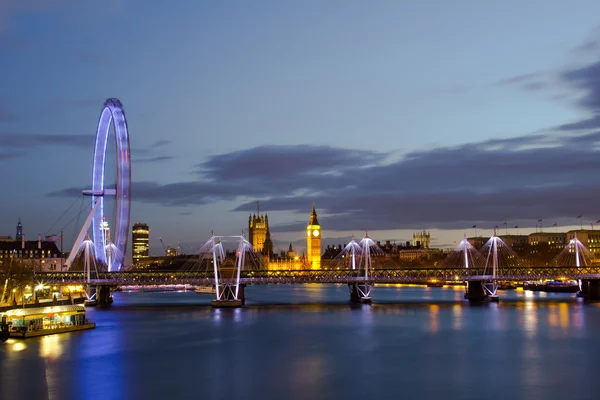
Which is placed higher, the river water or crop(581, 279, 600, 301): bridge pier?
crop(581, 279, 600, 301): bridge pier

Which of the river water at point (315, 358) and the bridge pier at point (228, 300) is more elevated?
the bridge pier at point (228, 300)

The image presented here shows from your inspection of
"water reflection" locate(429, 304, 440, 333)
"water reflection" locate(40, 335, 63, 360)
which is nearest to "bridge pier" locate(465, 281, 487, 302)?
"water reflection" locate(429, 304, 440, 333)

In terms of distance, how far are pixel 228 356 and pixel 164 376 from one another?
7616 mm

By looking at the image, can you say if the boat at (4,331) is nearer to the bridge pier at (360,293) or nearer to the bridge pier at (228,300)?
the bridge pier at (228,300)

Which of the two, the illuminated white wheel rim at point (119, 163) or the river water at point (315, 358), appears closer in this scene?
the river water at point (315, 358)

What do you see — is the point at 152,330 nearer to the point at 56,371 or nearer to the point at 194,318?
the point at 194,318

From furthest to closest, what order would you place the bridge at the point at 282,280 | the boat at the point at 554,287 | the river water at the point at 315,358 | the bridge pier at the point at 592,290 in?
the boat at the point at 554,287
the bridge pier at the point at 592,290
the bridge at the point at 282,280
the river water at the point at 315,358

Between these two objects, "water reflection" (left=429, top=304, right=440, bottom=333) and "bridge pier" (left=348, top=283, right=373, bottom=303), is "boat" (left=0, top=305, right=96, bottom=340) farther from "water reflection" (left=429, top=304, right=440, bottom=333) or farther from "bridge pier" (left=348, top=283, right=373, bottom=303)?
"bridge pier" (left=348, top=283, right=373, bottom=303)

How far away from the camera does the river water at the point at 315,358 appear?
36.2 metres

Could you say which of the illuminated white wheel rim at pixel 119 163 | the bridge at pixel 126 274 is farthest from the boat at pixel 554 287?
the illuminated white wheel rim at pixel 119 163

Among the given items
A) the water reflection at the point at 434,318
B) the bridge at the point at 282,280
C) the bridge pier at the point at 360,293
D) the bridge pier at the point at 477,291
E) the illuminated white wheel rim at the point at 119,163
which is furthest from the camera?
the bridge pier at the point at 477,291

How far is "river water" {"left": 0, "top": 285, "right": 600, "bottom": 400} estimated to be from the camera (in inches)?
1427

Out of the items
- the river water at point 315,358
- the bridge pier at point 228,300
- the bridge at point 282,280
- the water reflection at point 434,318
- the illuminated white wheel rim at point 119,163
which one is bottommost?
the river water at point 315,358

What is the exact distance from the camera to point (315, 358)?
152 ft
